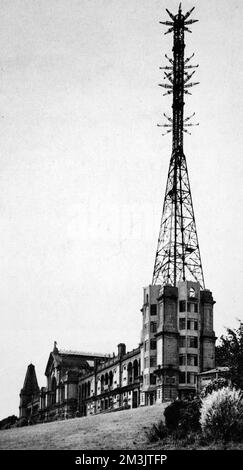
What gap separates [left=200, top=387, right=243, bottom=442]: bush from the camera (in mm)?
35625

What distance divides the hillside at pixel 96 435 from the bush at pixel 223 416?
423cm

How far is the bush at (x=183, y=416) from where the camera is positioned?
133 ft

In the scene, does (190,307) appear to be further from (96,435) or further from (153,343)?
(96,435)

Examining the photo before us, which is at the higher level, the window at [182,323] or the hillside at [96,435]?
the window at [182,323]

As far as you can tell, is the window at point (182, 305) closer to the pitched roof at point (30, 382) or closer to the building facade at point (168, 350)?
the building facade at point (168, 350)

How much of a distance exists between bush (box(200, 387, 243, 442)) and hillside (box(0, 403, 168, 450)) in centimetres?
423

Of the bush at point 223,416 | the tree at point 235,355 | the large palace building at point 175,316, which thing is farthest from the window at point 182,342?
the bush at point 223,416

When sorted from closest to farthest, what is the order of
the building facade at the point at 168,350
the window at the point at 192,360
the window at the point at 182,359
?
the building facade at the point at 168,350
the window at the point at 182,359
the window at the point at 192,360

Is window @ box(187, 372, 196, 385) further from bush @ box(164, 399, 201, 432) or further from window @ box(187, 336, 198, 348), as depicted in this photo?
bush @ box(164, 399, 201, 432)

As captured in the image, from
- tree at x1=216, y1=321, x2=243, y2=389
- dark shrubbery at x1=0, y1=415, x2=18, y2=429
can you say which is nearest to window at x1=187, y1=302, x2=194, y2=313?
tree at x1=216, y1=321, x2=243, y2=389

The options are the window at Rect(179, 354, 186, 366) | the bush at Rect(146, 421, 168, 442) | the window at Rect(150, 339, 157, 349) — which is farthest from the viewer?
the window at Rect(150, 339, 157, 349)

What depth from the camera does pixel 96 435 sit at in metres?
46.5
